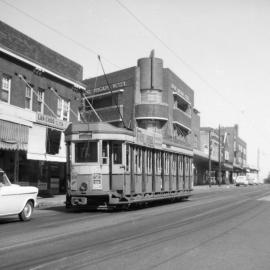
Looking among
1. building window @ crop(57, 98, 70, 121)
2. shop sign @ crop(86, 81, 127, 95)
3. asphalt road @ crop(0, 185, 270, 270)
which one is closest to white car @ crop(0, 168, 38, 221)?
asphalt road @ crop(0, 185, 270, 270)

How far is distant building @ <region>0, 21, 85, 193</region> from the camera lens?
914 inches

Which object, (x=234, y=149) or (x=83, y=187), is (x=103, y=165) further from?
(x=234, y=149)

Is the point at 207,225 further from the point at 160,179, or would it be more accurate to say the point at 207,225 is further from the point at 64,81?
the point at 64,81

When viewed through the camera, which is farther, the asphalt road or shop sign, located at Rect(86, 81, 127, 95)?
shop sign, located at Rect(86, 81, 127, 95)

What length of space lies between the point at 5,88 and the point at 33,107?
2.57 m

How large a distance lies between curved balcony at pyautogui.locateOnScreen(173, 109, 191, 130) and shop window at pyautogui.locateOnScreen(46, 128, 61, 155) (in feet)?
75.0

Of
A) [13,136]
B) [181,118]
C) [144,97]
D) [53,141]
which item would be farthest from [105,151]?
[181,118]

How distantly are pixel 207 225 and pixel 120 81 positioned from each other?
1382 inches

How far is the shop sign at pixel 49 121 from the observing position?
25.6 m

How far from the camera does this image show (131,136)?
18047 millimetres

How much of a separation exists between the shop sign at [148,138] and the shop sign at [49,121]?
7.90m

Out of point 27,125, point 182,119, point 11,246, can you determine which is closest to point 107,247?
point 11,246

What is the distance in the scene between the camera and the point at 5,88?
2400cm

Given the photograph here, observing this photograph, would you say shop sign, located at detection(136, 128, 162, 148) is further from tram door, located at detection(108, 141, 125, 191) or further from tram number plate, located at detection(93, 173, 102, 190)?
tram number plate, located at detection(93, 173, 102, 190)
